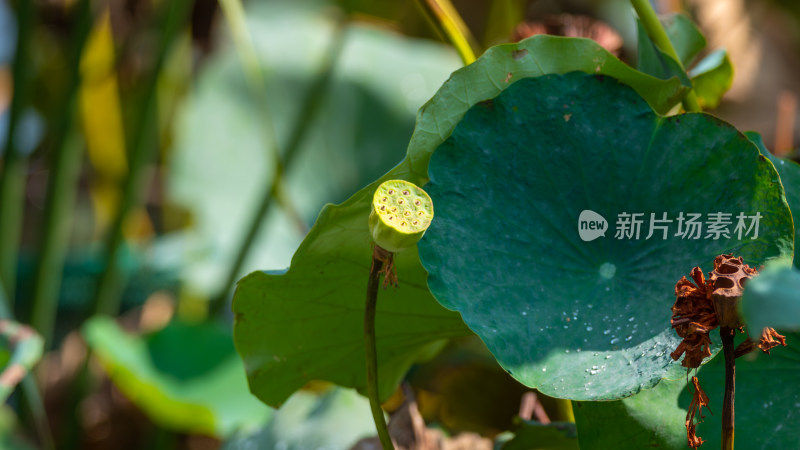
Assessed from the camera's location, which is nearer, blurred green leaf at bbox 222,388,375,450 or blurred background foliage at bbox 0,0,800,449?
blurred green leaf at bbox 222,388,375,450

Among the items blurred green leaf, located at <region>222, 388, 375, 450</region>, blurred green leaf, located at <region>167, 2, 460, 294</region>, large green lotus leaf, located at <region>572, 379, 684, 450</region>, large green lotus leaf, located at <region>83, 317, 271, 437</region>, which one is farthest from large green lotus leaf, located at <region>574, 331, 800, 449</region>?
blurred green leaf, located at <region>167, 2, 460, 294</region>

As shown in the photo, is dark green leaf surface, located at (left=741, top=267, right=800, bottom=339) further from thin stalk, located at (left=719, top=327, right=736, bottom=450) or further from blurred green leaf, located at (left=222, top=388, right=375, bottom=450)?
blurred green leaf, located at (left=222, top=388, right=375, bottom=450)

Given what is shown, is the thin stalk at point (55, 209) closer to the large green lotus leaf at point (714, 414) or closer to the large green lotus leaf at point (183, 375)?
the large green lotus leaf at point (183, 375)

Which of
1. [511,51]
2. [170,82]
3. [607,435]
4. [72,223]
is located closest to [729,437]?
[607,435]

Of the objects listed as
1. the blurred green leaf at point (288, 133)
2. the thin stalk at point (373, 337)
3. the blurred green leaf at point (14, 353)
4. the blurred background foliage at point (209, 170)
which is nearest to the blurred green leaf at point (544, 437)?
the blurred background foliage at point (209, 170)

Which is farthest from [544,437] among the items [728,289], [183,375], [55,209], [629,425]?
[55,209]

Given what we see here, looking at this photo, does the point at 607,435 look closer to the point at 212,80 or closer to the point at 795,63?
the point at 212,80

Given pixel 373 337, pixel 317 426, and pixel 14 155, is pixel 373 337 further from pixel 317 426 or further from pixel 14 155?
pixel 14 155
